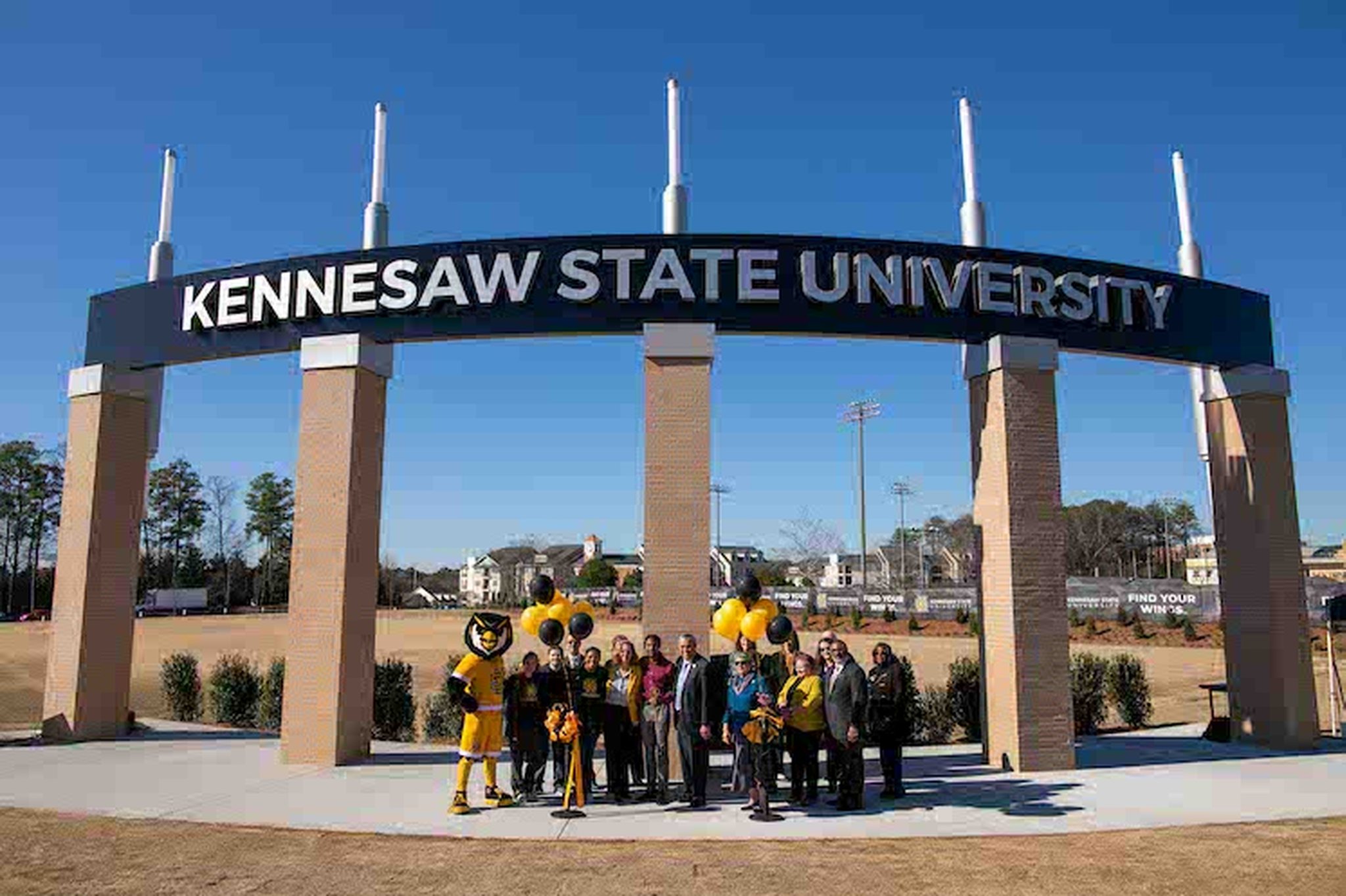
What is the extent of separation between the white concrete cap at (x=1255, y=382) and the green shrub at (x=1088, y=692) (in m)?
5.11

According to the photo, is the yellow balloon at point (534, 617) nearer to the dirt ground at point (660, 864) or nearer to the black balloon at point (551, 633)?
the black balloon at point (551, 633)

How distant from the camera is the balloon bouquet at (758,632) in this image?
871 cm

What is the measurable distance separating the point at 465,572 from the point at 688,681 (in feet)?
511

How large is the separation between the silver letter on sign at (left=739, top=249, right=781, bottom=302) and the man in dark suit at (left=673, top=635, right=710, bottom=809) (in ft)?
14.8

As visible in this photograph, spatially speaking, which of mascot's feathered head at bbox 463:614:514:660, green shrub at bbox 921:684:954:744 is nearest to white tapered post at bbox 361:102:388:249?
mascot's feathered head at bbox 463:614:514:660

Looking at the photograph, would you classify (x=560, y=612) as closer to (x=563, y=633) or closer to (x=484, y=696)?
(x=563, y=633)

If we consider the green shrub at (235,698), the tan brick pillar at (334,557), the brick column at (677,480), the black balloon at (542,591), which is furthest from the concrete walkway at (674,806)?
the green shrub at (235,698)

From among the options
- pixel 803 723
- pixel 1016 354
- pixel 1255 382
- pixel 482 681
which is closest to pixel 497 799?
pixel 482 681

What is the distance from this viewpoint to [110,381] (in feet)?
Answer: 45.2

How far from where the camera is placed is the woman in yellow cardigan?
30.0ft

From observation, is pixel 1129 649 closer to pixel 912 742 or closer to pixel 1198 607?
pixel 1198 607

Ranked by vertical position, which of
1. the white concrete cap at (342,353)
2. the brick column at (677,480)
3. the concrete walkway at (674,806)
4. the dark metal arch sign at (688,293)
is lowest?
the concrete walkway at (674,806)

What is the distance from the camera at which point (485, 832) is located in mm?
8102

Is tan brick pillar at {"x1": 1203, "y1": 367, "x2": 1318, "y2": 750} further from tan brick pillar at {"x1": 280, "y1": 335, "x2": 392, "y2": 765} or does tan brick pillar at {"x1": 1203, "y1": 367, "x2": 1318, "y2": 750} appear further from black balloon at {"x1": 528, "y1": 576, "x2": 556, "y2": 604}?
tan brick pillar at {"x1": 280, "y1": 335, "x2": 392, "y2": 765}
